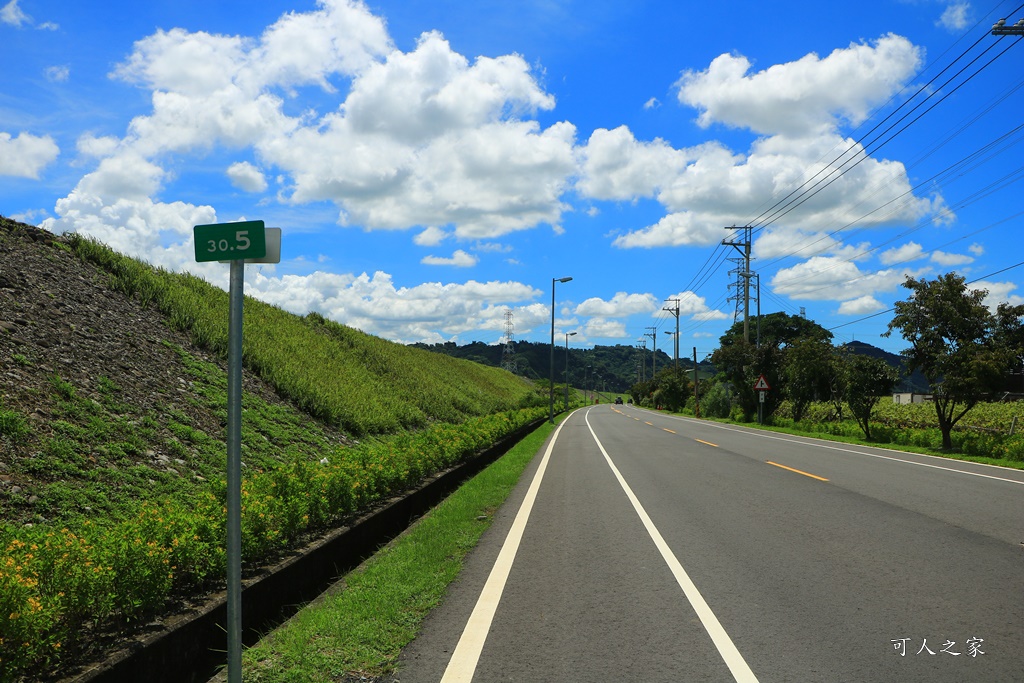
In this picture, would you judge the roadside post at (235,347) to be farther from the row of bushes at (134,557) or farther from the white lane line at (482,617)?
the white lane line at (482,617)

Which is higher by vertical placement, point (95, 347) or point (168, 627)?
point (95, 347)

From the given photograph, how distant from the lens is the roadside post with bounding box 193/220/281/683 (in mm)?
3322

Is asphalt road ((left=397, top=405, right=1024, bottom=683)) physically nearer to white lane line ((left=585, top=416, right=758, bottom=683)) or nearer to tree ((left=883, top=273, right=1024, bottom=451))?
white lane line ((left=585, top=416, right=758, bottom=683))

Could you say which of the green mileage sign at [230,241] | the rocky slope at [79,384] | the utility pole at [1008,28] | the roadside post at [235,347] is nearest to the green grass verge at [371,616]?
the roadside post at [235,347]

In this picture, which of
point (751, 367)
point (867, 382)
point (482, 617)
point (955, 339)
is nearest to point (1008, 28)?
point (955, 339)

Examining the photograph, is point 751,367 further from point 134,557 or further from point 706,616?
point 134,557

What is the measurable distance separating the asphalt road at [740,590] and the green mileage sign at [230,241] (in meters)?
2.66

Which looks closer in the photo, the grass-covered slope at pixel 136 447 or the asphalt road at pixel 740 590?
the grass-covered slope at pixel 136 447

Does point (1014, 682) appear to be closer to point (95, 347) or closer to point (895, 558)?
point (895, 558)

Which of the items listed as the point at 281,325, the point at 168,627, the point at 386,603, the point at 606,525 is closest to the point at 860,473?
the point at 606,525

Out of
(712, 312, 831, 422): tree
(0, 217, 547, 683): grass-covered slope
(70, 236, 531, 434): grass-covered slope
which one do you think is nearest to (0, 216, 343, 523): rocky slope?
(0, 217, 547, 683): grass-covered slope

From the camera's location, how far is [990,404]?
102 ft

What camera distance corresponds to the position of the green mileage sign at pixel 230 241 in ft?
11.4

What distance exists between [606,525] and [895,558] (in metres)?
3.50
